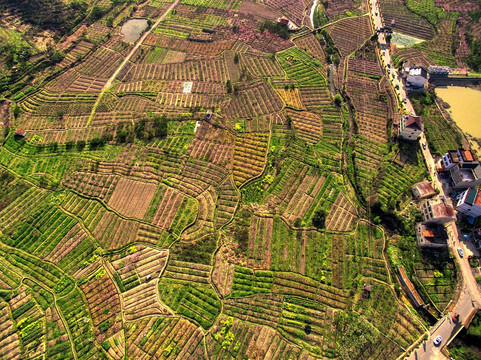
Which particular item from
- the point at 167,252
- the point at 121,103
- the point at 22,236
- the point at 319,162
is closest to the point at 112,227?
the point at 167,252

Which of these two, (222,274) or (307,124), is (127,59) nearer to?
(307,124)

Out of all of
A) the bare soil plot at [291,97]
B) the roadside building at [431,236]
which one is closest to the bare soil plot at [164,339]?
the roadside building at [431,236]

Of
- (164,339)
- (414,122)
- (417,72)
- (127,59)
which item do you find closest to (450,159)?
(414,122)

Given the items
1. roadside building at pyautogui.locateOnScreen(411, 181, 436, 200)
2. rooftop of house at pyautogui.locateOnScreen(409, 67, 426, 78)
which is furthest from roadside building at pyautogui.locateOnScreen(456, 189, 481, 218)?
rooftop of house at pyautogui.locateOnScreen(409, 67, 426, 78)

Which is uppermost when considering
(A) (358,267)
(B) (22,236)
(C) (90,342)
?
(A) (358,267)

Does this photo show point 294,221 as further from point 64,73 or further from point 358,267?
point 64,73

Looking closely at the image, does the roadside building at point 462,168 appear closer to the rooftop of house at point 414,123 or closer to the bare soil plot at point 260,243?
the rooftop of house at point 414,123
